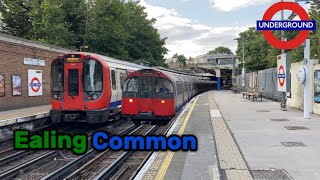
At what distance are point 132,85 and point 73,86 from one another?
2270 mm

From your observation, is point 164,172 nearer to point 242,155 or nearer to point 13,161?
point 242,155

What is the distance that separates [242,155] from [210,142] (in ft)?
7.68

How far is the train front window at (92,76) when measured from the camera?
14859 mm

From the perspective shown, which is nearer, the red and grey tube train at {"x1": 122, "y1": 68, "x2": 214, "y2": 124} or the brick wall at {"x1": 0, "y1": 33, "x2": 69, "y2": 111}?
the red and grey tube train at {"x1": 122, "y1": 68, "x2": 214, "y2": 124}

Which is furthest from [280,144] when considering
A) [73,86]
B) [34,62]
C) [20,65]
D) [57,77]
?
[34,62]

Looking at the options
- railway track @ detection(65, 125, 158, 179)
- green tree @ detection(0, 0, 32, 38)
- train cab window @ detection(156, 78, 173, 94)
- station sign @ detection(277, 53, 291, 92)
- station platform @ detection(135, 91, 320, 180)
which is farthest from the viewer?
green tree @ detection(0, 0, 32, 38)

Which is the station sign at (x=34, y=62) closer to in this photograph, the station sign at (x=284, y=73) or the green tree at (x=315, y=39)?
the station sign at (x=284, y=73)

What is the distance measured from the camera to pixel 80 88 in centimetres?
1480

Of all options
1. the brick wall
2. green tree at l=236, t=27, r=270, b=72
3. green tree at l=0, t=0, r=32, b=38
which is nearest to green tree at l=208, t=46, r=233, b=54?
green tree at l=236, t=27, r=270, b=72

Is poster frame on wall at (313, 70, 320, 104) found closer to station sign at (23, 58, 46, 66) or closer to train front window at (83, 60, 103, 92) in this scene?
train front window at (83, 60, 103, 92)

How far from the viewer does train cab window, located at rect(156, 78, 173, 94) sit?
14656 millimetres

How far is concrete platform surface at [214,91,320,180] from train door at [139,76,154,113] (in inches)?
122

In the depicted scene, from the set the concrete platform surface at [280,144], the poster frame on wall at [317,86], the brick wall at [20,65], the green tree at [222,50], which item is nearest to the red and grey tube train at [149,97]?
the concrete platform surface at [280,144]

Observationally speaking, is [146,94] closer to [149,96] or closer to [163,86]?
[149,96]
